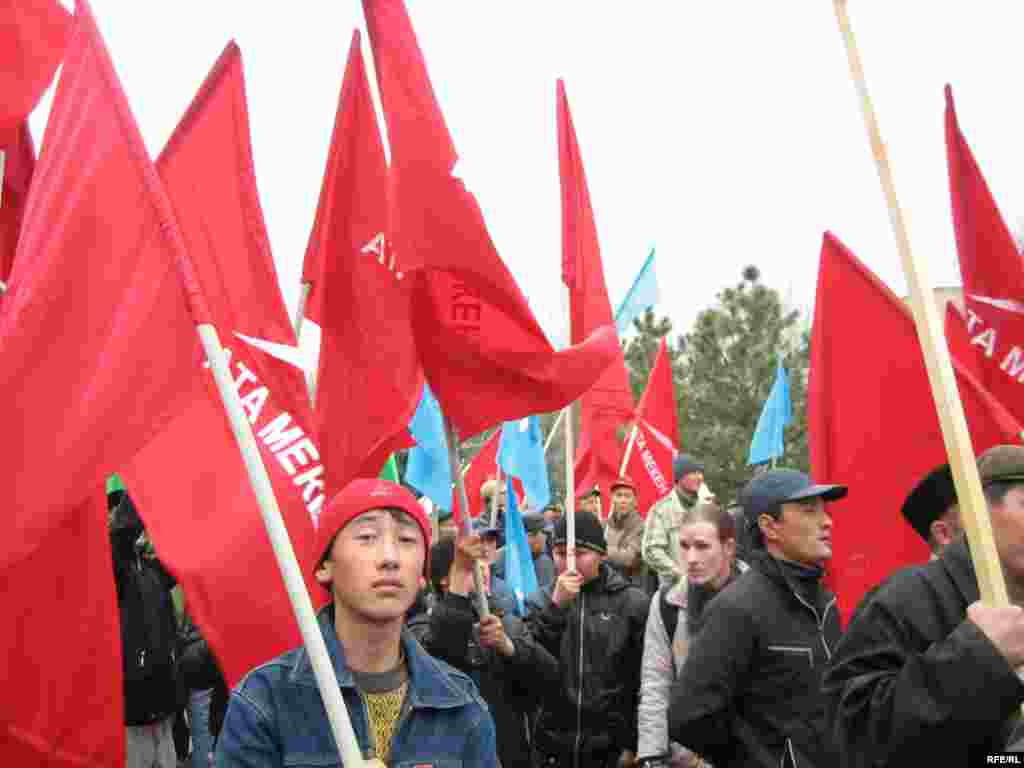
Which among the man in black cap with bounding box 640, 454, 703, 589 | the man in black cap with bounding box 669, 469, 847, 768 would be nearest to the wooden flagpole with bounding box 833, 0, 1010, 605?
the man in black cap with bounding box 669, 469, 847, 768

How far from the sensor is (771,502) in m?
5.21

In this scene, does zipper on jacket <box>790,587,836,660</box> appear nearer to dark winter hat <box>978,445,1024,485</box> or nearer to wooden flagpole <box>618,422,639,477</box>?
dark winter hat <box>978,445,1024,485</box>

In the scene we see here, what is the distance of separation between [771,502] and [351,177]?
2.43 metres

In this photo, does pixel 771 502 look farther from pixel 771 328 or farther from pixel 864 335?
pixel 771 328

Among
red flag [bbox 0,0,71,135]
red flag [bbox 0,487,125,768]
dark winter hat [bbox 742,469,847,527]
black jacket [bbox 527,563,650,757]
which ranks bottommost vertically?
black jacket [bbox 527,563,650,757]

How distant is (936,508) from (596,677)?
2815 mm

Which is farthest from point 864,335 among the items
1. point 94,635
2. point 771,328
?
point 771,328

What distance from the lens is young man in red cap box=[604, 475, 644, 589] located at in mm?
10781

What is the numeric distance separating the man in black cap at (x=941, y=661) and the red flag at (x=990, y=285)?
3.85m

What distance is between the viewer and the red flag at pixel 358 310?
19.3ft

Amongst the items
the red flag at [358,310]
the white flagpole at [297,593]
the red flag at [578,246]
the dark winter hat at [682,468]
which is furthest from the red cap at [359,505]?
the dark winter hat at [682,468]

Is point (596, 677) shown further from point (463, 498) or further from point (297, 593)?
point (297, 593)

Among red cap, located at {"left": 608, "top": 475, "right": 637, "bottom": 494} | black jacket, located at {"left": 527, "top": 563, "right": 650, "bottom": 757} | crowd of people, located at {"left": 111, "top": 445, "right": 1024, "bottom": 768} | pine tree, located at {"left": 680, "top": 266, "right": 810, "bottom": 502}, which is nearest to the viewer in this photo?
crowd of people, located at {"left": 111, "top": 445, "right": 1024, "bottom": 768}

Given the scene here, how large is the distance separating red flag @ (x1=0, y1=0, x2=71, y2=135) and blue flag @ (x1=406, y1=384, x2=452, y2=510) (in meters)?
2.79
